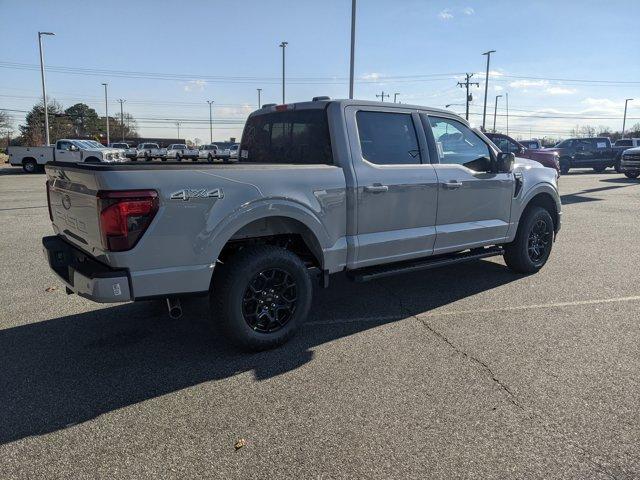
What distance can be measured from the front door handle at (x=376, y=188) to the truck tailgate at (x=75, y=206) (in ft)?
7.15

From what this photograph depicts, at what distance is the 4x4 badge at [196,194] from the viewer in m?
3.35

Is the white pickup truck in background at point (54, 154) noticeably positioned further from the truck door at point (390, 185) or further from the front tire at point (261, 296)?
the front tire at point (261, 296)

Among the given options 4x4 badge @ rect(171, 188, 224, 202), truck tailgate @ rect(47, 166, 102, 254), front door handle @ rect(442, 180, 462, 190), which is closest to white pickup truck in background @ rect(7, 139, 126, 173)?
truck tailgate @ rect(47, 166, 102, 254)

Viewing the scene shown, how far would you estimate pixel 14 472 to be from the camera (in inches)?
98.1

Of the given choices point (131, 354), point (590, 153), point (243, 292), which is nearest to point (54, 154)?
point (131, 354)

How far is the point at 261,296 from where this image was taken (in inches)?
154

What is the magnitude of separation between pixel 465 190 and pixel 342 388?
9.06 ft

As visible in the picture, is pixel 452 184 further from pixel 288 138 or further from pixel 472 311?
pixel 288 138

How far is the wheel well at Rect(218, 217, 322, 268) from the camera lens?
3.94m

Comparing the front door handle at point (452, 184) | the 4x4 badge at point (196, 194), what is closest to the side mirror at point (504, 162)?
the front door handle at point (452, 184)

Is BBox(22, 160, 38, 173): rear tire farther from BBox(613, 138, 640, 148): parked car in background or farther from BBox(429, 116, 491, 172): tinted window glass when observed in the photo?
BBox(613, 138, 640, 148): parked car in background

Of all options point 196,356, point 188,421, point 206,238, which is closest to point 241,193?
point 206,238

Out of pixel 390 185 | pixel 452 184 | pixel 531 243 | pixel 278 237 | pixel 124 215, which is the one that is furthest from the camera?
pixel 531 243

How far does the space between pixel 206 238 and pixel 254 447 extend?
1447mm
